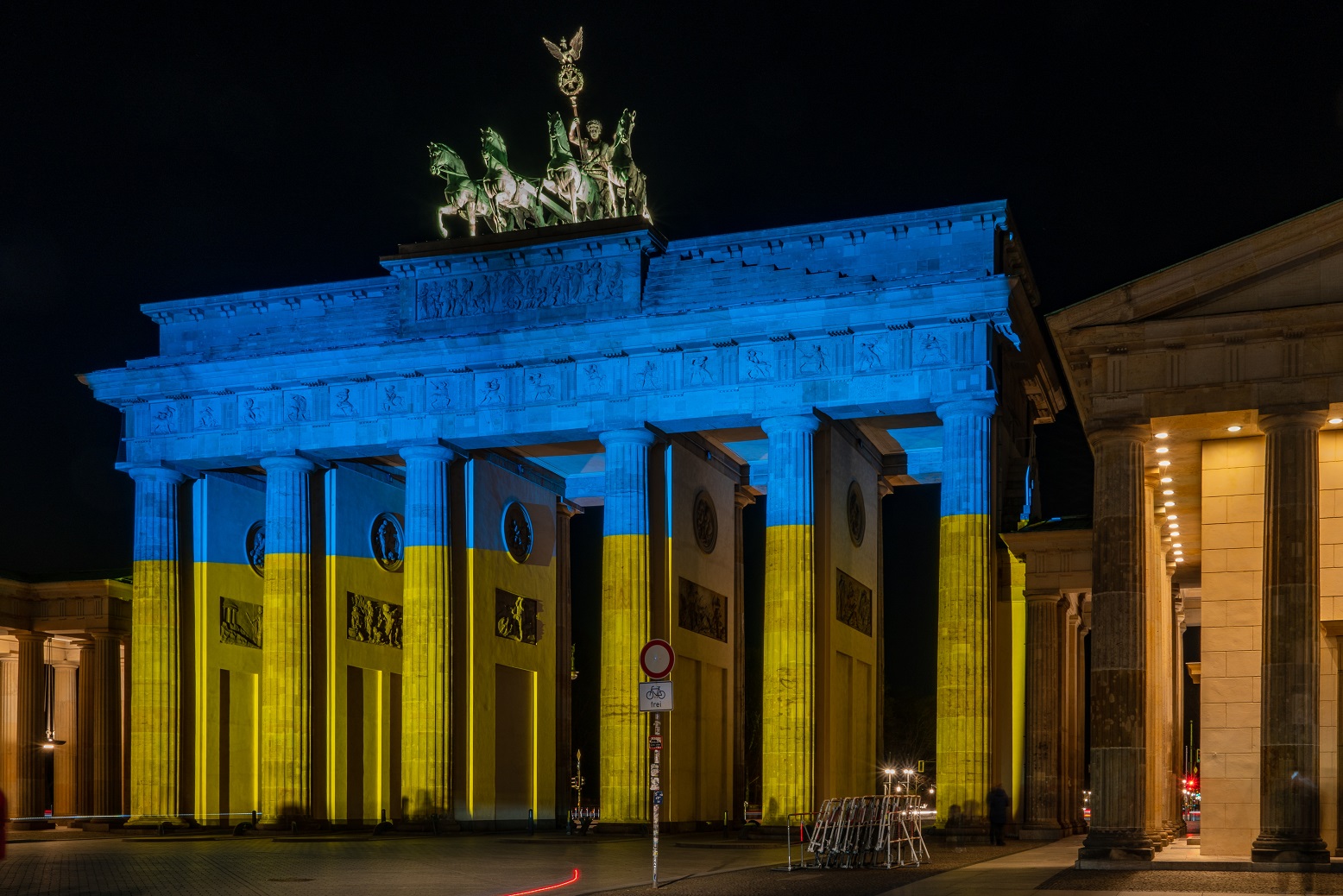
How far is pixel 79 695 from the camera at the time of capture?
60.0 m

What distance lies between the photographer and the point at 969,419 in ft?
147

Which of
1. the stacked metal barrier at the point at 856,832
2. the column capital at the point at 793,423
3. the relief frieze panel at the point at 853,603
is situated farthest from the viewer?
the relief frieze panel at the point at 853,603

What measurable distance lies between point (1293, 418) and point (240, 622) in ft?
123

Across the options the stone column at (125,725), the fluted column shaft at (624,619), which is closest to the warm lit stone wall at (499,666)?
the fluted column shaft at (624,619)

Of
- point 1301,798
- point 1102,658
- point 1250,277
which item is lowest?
point 1301,798

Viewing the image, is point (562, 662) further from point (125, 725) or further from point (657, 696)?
point (657, 696)

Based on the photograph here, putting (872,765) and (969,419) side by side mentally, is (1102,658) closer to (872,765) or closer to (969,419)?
(969,419)

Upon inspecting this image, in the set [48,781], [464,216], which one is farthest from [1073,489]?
[48,781]

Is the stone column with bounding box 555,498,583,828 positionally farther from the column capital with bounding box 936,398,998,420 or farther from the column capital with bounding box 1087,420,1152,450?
the column capital with bounding box 1087,420,1152,450

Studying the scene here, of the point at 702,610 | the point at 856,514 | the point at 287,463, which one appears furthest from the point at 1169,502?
the point at 287,463

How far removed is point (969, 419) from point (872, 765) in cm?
1365

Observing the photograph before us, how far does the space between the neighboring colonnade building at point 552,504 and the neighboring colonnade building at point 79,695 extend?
6465 mm

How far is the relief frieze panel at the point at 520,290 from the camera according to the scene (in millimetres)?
48781

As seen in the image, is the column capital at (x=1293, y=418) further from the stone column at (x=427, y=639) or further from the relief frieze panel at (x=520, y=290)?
the stone column at (x=427, y=639)
